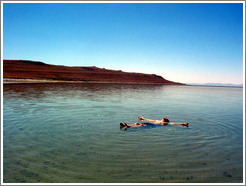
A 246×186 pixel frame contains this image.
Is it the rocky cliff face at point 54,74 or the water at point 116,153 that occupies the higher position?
the rocky cliff face at point 54,74

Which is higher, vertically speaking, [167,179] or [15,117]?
[15,117]

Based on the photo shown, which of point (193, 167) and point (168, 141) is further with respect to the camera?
point (168, 141)

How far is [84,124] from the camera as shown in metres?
9.52

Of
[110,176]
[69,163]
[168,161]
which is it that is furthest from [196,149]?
[69,163]

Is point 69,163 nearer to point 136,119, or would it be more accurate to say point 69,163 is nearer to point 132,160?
point 132,160

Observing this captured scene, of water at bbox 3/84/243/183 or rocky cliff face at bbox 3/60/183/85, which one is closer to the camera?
water at bbox 3/84/243/183

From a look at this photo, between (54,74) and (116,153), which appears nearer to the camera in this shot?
(116,153)

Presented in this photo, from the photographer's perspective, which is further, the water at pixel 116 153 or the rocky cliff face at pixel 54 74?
the rocky cliff face at pixel 54 74

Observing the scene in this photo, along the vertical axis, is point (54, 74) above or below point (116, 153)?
above

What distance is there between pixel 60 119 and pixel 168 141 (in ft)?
21.3

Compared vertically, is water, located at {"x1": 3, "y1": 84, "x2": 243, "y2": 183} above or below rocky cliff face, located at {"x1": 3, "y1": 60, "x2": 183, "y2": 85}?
below

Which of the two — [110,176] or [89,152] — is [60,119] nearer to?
[89,152]

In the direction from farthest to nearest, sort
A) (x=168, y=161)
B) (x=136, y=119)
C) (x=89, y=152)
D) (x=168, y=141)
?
(x=136, y=119), (x=168, y=141), (x=89, y=152), (x=168, y=161)

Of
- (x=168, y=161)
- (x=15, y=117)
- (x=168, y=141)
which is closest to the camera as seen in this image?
(x=168, y=161)
